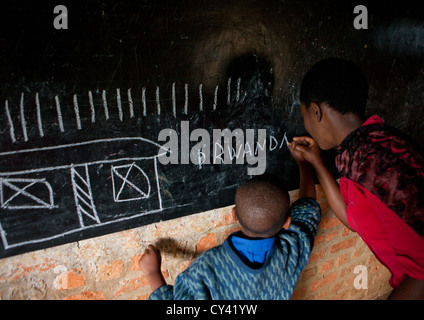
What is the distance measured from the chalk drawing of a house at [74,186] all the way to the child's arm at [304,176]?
763mm

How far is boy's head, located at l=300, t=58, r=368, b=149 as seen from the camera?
3.78ft

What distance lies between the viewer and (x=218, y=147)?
1368mm

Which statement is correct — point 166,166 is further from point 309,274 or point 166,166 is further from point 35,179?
point 309,274

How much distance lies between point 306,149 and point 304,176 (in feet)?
0.57

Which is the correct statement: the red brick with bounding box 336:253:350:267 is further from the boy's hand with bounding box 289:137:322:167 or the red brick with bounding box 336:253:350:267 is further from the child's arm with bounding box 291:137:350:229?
the boy's hand with bounding box 289:137:322:167

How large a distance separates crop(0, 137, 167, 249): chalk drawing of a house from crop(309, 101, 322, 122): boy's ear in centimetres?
73

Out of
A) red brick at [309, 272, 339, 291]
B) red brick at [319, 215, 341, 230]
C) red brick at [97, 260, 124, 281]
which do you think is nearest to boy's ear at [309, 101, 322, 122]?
red brick at [319, 215, 341, 230]

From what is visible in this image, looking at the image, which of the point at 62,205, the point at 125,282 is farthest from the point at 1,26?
the point at 125,282

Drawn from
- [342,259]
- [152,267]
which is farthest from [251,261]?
[342,259]

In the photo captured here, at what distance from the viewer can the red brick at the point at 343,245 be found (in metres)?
2.07

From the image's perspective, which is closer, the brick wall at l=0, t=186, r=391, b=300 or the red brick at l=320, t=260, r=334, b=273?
the brick wall at l=0, t=186, r=391, b=300

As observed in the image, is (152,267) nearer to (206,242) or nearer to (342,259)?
(206,242)

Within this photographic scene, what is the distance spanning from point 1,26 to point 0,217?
2.32 ft

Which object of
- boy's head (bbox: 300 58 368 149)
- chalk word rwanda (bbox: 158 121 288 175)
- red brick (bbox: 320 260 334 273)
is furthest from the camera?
red brick (bbox: 320 260 334 273)
